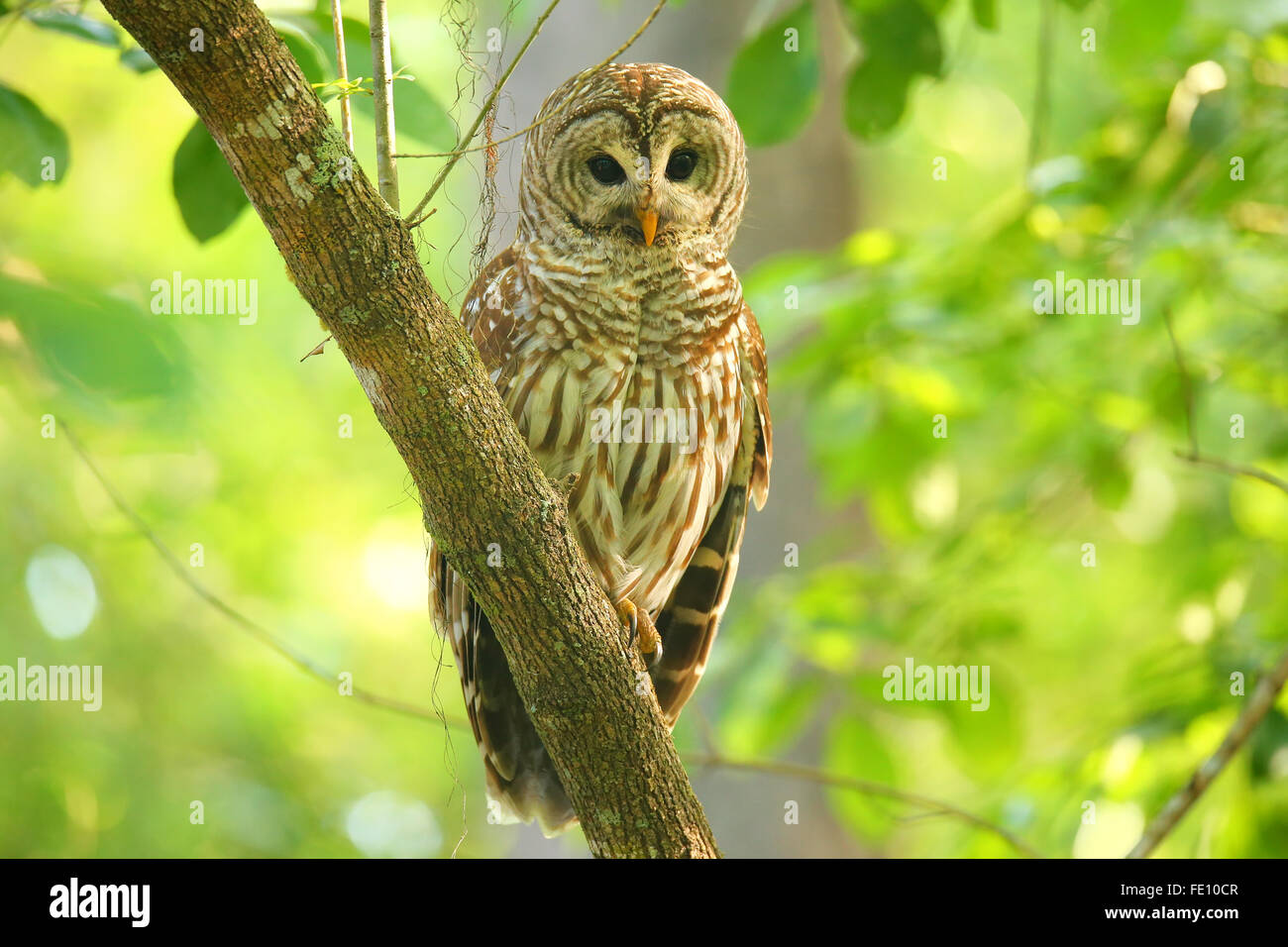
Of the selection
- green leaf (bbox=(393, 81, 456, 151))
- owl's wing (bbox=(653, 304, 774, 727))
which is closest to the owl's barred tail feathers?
owl's wing (bbox=(653, 304, 774, 727))

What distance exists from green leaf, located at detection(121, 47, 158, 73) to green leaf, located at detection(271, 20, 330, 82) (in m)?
0.22

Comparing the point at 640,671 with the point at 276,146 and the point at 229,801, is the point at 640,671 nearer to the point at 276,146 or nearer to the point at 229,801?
the point at 276,146

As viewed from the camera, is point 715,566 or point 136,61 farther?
point 715,566

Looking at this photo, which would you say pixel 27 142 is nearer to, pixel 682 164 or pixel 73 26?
pixel 73 26

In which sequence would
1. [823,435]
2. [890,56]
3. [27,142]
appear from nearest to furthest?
[27,142] → [890,56] → [823,435]

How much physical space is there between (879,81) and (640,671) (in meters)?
1.21

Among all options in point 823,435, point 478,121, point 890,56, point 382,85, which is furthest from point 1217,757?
point 382,85

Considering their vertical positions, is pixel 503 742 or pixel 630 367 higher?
pixel 630 367

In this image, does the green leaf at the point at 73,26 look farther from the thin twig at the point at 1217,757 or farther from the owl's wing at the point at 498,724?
the thin twig at the point at 1217,757

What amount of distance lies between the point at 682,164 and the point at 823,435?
1.53 meters

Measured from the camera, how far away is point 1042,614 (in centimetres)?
580

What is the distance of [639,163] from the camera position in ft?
5.69

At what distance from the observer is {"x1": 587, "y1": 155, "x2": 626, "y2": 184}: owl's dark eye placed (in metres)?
1.77
